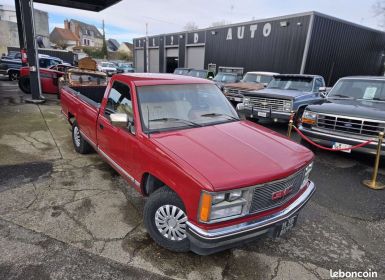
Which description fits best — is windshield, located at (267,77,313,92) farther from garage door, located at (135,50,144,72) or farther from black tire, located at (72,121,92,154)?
garage door, located at (135,50,144,72)

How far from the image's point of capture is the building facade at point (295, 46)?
16.4m

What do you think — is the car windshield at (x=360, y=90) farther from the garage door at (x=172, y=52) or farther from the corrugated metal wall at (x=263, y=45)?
the garage door at (x=172, y=52)

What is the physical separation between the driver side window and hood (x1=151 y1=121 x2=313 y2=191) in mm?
794

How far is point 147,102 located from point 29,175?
281 centimetres

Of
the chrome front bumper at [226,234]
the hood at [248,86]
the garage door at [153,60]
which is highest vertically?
the garage door at [153,60]

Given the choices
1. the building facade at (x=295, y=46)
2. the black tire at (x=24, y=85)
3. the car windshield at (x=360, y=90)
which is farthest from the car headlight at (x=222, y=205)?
the building facade at (x=295, y=46)

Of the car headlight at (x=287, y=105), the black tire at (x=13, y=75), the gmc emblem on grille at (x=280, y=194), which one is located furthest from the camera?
the black tire at (x=13, y=75)

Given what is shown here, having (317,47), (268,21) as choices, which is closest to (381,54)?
(317,47)

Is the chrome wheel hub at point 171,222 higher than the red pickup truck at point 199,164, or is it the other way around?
the red pickup truck at point 199,164

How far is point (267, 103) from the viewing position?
8.25m

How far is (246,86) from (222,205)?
9.48m

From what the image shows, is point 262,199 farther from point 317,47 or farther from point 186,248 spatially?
point 317,47

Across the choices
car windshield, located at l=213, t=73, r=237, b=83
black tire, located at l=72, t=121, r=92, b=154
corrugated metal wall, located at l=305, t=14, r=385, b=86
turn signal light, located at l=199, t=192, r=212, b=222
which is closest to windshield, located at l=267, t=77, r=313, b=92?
car windshield, located at l=213, t=73, r=237, b=83

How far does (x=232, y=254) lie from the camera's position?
2.89m
